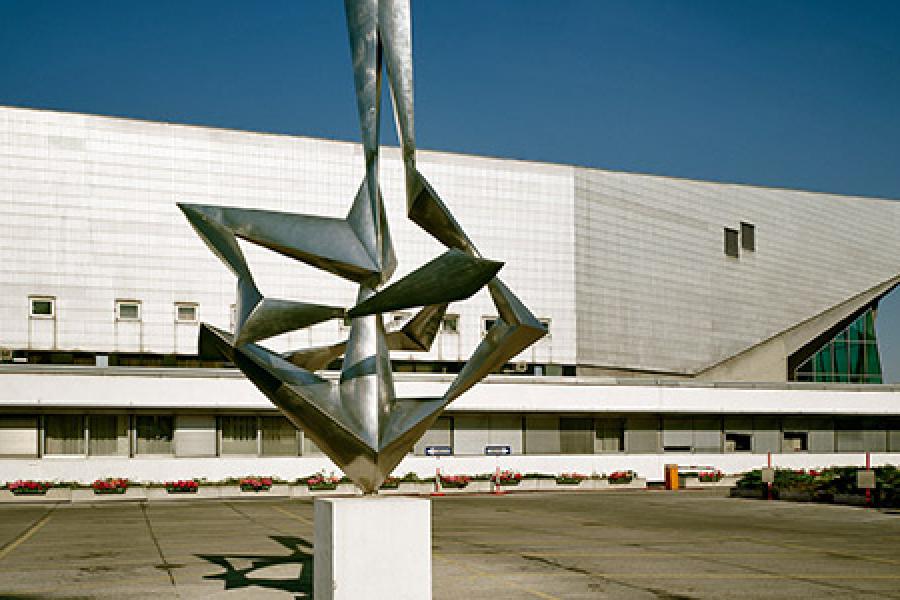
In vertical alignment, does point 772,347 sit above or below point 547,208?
below

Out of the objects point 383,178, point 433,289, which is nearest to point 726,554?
point 433,289

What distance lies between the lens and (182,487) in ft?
132

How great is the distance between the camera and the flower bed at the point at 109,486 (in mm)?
39281

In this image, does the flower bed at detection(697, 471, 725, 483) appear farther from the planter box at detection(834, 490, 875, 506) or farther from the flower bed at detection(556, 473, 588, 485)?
the planter box at detection(834, 490, 875, 506)

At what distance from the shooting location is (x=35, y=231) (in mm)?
43812

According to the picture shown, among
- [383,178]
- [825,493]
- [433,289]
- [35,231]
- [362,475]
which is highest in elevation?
[383,178]

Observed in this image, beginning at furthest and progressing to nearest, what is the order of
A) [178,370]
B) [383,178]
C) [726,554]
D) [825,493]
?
1. [383,178]
2. [178,370]
3. [825,493]
4. [726,554]

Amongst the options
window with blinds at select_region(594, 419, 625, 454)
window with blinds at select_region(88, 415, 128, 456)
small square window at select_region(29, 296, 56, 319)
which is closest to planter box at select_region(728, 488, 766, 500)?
window with blinds at select_region(594, 419, 625, 454)

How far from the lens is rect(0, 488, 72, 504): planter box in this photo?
38188mm

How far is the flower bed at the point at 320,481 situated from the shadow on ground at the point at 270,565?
19.3m

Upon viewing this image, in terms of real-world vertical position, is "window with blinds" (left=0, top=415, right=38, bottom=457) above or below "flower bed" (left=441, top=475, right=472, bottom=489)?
above

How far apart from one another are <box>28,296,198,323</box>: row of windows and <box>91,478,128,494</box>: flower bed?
8169mm

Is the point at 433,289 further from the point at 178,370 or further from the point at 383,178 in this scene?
the point at 383,178

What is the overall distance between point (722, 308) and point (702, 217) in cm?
526
